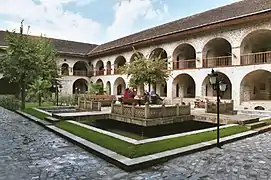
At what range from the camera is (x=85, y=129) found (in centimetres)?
898

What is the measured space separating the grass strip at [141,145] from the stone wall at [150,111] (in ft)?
10.8

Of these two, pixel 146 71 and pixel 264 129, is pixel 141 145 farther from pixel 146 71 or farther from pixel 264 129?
pixel 146 71

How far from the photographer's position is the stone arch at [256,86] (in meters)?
18.0

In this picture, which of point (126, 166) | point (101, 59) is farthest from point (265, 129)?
point (101, 59)

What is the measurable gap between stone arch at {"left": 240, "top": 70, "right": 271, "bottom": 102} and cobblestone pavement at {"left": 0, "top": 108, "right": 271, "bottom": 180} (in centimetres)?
1142

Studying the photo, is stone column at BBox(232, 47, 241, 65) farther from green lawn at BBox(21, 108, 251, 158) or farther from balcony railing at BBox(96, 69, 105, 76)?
balcony railing at BBox(96, 69, 105, 76)

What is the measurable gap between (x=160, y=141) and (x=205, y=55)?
1492cm

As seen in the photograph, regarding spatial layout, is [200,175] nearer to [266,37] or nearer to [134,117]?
[134,117]

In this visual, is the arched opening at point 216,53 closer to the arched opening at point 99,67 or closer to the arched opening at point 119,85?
the arched opening at point 119,85

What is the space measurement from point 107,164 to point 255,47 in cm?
1799

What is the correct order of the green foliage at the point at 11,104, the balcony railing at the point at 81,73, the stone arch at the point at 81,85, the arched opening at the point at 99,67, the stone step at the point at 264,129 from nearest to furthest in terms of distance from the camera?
the stone step at the point at 264,129 < the green foliage at the point at 11,104 < the arched opening at the point at 99,67 < the balcony railing at the point at 81,73 < the stone arch at the point at 81,85

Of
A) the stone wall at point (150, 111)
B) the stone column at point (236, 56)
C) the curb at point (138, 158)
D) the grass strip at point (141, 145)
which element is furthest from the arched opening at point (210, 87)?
the curb at point (138, 158)

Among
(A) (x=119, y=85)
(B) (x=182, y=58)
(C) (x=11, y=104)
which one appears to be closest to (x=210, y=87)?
(B) (x=182, y=58)

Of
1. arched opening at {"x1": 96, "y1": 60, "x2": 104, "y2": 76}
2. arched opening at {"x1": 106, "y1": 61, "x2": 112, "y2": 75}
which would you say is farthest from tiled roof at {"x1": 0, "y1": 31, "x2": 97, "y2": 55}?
arched opening at {"x1": 106, "y1": 61, "x2": 112, "y2": 75}
